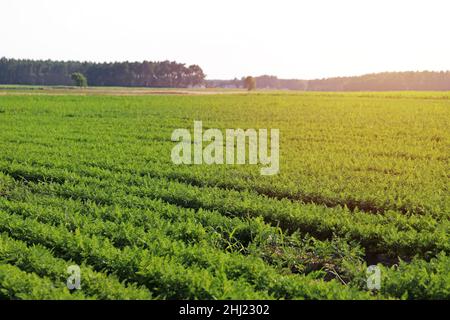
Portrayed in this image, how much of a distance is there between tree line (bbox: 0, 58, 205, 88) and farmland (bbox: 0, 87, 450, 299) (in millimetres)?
100067

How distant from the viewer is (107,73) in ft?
379

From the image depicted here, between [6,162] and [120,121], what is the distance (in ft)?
37.5

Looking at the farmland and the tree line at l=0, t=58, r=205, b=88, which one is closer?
the farmland

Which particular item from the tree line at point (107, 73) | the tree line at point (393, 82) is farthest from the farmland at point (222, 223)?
the tree line at point (107, 73)

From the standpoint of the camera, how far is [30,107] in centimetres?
3216

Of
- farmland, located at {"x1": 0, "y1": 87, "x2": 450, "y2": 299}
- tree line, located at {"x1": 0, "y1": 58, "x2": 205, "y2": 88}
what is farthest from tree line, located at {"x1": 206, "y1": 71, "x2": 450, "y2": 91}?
farmland, located at {"x1": 0, "y1": 87, "x2": 450, "y2": 299}

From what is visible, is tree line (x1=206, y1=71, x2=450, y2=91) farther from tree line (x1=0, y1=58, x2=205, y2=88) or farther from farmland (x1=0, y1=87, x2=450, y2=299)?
farmland (x1=0, y1=87, x2=450, y2=299)

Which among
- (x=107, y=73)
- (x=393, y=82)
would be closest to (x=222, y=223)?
(x=393, y=82)

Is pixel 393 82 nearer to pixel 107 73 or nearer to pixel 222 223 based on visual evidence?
pixel 107 73

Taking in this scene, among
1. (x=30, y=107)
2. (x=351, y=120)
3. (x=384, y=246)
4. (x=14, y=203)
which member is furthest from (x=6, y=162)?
(x=30, y=107)

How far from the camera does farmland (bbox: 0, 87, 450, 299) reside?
224 inches

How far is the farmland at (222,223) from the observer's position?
5.68m

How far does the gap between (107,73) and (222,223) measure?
368ft

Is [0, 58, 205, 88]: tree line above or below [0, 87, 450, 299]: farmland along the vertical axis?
above
